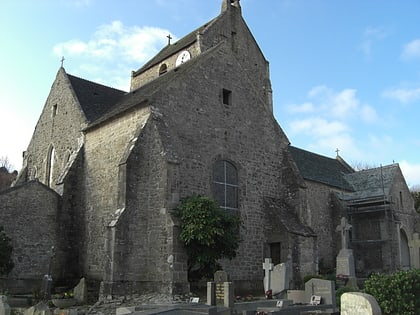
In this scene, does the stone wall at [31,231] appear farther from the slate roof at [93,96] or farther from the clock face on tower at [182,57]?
the clock face on tower at [182,57]

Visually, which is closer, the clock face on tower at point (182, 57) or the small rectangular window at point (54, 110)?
the small rectangular window at point (54, 110)

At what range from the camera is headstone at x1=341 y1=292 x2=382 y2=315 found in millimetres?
8258

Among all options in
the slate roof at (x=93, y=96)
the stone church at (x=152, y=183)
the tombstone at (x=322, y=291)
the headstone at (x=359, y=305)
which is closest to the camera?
the headstone at (x=359, y=305)

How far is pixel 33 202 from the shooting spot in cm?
1992

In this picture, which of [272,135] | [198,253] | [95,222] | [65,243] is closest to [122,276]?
[198,253]

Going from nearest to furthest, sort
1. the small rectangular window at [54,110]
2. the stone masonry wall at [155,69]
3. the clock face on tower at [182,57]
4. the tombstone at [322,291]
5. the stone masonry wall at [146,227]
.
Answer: the tombstone at [322,291] < the stone masonry wall at [146,227] < the small rectangular window at [54,110] < the stone masonry wall at [155,69] < the clock face on tower at [182,57]

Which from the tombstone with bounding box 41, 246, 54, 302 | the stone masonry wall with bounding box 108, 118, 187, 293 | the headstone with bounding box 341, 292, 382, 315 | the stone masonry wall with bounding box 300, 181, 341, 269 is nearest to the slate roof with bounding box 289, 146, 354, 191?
the stone masonry wall with bounding box 300, 181, 341, 269

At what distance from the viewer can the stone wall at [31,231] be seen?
1891 cm

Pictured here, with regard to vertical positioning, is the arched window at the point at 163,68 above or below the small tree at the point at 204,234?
above

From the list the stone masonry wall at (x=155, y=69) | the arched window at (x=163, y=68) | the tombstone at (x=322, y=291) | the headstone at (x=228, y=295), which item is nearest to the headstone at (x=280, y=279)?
the tombstone at (x=322, y=291)

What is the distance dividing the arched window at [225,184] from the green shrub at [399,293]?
9.71 meters

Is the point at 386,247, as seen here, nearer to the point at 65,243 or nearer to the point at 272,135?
the point at 272,135

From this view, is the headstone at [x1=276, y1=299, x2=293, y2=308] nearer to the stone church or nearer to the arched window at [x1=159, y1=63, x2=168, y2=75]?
the stone church

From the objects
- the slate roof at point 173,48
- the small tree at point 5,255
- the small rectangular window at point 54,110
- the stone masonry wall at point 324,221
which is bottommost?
the small tree at point 5,255
